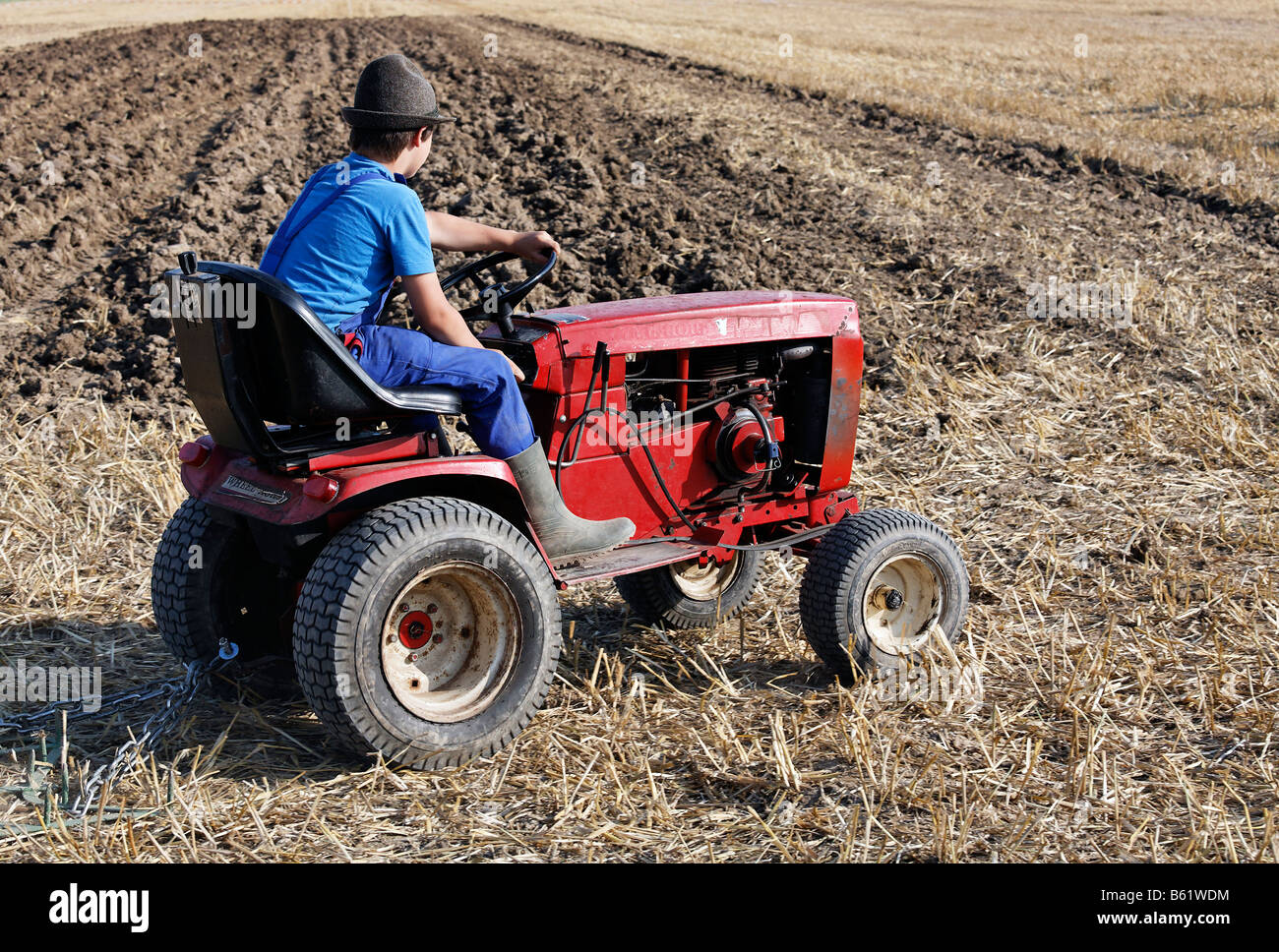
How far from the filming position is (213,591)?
13.1 ft

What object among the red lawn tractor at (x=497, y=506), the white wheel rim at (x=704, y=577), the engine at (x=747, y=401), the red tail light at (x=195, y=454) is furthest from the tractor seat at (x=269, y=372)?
the white wheel rim at (x=704, y=577)

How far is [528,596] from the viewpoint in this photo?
3721mm

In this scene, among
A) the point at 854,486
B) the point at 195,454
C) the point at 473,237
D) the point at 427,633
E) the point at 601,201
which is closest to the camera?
the point at 427,633

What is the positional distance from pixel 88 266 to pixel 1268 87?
1613cm

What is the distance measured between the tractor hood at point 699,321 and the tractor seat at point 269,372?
618mm

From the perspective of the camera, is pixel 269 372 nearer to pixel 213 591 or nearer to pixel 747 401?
pixel 213 591

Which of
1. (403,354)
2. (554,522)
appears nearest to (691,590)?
(554,522)

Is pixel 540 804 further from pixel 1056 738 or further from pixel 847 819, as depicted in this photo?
pixel 1056 738

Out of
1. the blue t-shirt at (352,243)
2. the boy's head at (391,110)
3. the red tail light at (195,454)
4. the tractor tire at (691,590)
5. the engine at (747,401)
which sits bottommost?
the tractor tire at (691,590)

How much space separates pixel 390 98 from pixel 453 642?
5.34ft

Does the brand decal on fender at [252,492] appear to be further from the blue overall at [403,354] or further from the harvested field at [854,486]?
the harvested field at [854,486]

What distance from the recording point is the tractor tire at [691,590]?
4914 mm

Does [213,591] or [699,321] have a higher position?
[699,321]

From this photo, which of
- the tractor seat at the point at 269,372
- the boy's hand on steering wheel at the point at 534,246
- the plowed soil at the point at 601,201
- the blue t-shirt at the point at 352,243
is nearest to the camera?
the tractor seat at the point at 269,372
